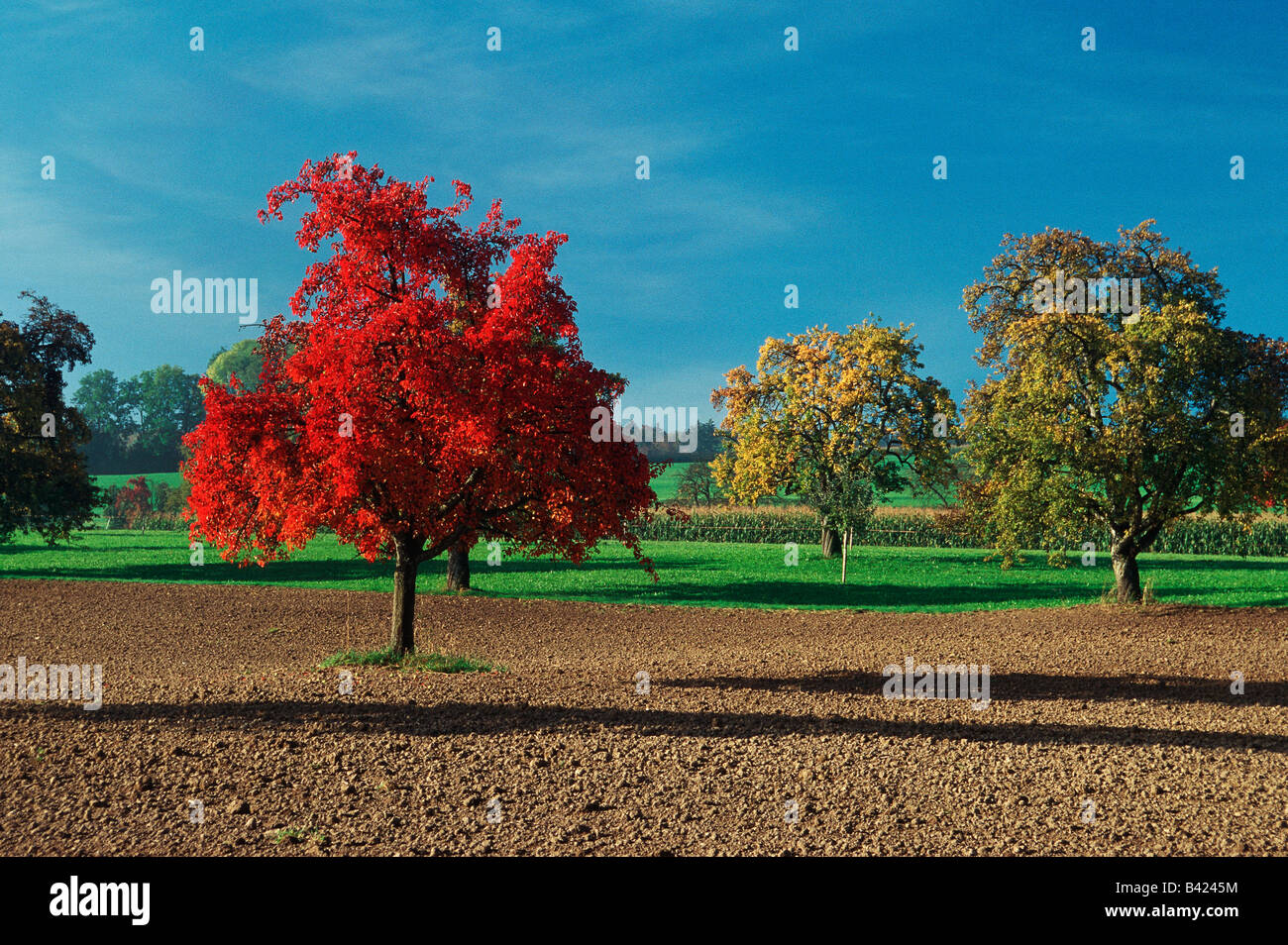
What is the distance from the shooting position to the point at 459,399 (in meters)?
13.1

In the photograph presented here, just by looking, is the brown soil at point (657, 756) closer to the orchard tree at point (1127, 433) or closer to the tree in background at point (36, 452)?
the orchard tree at point (1127, 433)

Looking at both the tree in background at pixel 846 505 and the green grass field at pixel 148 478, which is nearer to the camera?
the tree in background at pixel 846 505

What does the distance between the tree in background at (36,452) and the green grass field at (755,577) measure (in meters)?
2.43

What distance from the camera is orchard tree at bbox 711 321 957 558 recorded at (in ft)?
150

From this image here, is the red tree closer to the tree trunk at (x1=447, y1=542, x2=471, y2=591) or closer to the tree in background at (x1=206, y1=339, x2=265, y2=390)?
the tree trunk at (x1=447, y1=542, x2=471, y2=591)

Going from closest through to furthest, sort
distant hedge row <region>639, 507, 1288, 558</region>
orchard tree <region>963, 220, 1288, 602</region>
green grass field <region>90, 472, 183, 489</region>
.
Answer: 1. orchard tree <region>963, 220, 1288, 602</region>
2. distant hedge row <region>639, 507, 1288, 558</region>
3. green grass field <region>90, 472, 183, 489</region>

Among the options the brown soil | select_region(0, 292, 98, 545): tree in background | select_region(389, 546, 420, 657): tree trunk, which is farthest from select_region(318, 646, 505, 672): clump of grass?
select_region(0, 292, 98, 545): tree in background

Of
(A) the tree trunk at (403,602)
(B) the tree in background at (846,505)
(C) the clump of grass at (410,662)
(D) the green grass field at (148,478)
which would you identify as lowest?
(C) the clump of grass at (410,662)

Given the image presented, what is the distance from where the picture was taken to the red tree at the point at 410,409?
13328 mm

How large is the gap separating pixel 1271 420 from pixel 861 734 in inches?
730

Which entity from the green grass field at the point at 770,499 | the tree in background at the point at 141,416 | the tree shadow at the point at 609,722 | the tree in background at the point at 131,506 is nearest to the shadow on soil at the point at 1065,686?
the tree shadow at the point at 609,722

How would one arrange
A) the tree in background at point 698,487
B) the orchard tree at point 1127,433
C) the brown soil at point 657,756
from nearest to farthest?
the brown soil at point 657,756
the orchard tree at point 1127,433
the tree in background at point 698,487

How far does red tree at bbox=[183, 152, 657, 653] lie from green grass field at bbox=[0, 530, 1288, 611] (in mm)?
13351

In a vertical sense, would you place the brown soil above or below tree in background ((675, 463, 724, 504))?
below
